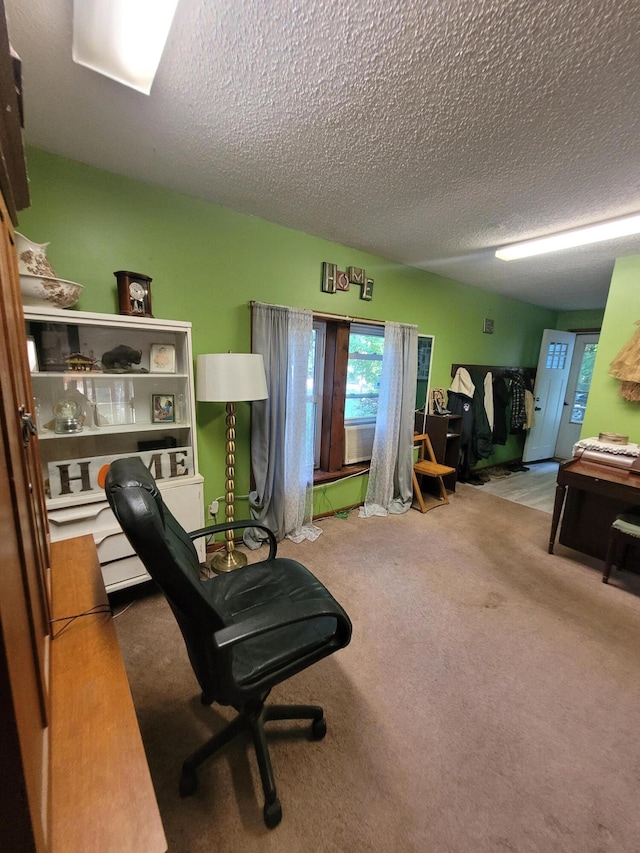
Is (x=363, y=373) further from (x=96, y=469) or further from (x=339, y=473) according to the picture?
(x=96, y=469)

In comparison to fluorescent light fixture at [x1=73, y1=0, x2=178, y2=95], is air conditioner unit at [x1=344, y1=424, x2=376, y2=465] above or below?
below

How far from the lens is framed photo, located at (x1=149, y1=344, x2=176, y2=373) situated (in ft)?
6.73

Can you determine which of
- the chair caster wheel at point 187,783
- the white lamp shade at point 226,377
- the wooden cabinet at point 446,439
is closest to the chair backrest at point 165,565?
the chair caster wheel at point 187,783

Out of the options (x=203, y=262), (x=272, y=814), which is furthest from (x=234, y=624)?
(x=203, y=262)

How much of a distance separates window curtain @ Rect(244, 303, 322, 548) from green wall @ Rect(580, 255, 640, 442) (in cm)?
257

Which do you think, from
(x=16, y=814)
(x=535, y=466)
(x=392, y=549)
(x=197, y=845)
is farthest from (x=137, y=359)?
(x=535, y=466)

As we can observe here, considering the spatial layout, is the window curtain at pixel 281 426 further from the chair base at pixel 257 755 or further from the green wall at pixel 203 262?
the chair base at pixel 257 755

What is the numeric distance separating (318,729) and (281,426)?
178 cm

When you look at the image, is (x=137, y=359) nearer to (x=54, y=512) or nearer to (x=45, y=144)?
(x=54, y=512)

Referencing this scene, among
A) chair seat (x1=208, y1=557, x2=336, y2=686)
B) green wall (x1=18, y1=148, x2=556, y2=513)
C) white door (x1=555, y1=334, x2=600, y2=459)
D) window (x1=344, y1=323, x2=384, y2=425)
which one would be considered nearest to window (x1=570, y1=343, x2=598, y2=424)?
white door (x1=555, y1=334, x2=600, y2=459)

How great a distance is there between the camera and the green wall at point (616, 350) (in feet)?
8.86

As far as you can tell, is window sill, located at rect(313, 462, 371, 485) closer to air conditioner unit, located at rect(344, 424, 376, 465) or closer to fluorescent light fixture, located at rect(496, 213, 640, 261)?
air conditioner unit, located at rect(344, 424, 376, 465)

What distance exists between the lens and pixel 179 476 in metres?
2.10

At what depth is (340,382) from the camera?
122 inches
